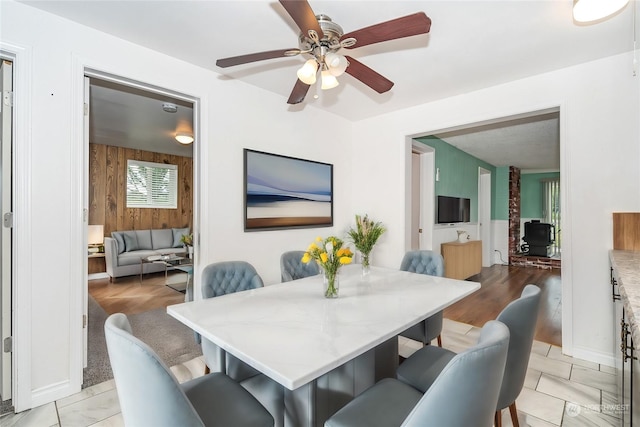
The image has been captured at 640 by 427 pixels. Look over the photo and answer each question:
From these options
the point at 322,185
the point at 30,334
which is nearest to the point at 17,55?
the point at 30,334

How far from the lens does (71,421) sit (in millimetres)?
1756

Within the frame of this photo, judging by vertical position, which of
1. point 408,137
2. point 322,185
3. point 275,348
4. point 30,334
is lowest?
point 30,334

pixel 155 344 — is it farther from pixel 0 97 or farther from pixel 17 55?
pixel 17 55

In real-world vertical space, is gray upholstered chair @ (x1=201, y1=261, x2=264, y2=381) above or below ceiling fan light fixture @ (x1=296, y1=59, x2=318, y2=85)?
below

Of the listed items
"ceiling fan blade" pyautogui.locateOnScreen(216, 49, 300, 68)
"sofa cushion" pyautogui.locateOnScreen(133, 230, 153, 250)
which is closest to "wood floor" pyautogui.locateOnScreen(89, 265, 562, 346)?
"sofa cushion" pyautogui.locateOnScreen(133, 230, 153, 250)

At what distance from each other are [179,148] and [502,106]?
17.9ft

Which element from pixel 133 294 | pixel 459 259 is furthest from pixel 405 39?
pixel 133 294

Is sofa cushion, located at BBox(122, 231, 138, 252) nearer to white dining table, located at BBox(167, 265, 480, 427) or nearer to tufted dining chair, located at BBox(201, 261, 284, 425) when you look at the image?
tufted dining chair, located at BBox(201, 261, 284, 425)

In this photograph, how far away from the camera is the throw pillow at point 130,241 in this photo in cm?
559

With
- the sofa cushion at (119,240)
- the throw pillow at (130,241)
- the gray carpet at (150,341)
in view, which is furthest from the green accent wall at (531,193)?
the sofa cushion at (119,240)

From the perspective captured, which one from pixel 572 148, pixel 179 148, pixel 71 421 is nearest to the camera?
pixel 71 421

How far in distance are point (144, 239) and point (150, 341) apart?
3.60 metres

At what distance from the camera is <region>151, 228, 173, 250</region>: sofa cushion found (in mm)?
6004

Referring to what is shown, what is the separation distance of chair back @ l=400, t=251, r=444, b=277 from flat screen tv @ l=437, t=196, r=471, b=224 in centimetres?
244
